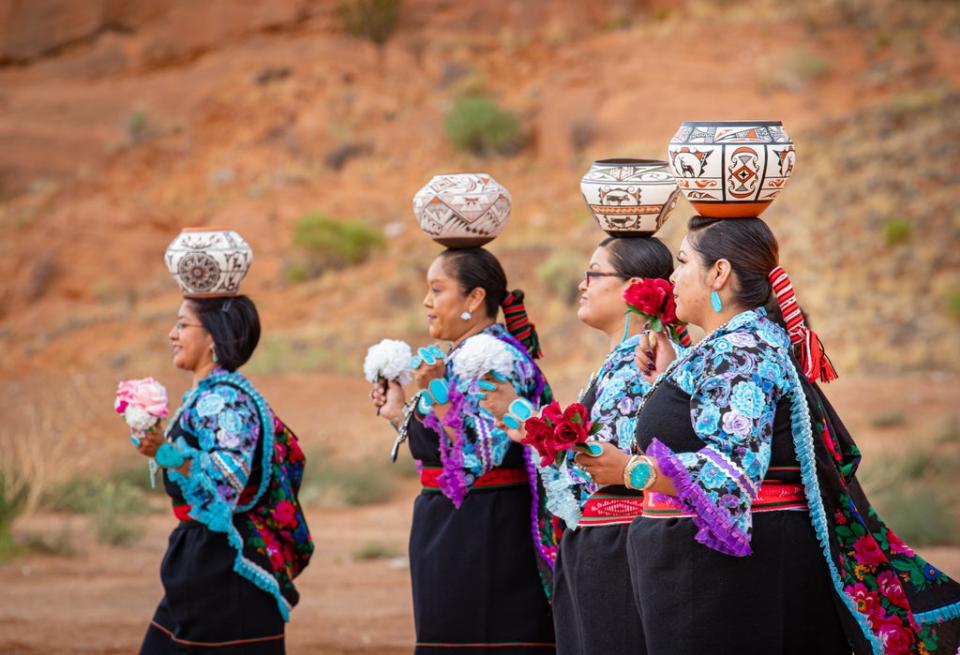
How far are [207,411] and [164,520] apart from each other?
8.30 metres

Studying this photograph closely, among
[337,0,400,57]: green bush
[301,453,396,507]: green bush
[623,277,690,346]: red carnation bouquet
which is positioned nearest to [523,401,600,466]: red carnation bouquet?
[623,277,690,346]: red carnation bouquet

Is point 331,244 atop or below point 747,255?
atop

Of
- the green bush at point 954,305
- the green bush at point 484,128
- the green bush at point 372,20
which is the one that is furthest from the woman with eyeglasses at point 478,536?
the green bush at point 372,20

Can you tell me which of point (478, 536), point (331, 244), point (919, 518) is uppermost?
point (331, 244)

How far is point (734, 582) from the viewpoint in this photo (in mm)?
3793

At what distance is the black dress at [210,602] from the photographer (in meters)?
5.47

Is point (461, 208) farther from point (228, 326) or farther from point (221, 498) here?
point (221, 498)

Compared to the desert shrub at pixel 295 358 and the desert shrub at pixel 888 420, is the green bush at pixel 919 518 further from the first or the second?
the desert shrub at pixel 295 358

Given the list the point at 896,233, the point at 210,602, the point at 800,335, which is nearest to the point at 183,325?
the point at 210,602

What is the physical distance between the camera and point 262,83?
3647cm

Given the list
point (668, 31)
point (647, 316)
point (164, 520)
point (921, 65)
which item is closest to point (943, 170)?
point (921, 65)

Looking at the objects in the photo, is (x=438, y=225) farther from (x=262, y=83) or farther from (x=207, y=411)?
(x=262, y=83)

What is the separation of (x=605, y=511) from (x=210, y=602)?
171cm

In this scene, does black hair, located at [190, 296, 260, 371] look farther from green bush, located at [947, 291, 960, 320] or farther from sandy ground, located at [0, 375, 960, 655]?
green bush, located at [947, 291, 960, 320]
